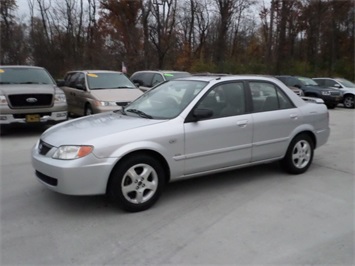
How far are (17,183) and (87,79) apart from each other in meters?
5.83

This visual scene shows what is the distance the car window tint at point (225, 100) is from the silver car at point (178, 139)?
0.01 m

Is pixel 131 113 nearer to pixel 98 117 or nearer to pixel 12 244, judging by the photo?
pixel 98 117

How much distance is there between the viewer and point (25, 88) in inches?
333

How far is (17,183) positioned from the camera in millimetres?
5055

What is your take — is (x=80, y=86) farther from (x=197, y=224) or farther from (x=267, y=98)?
(x=197, y=224)

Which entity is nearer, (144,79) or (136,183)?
(136,183)

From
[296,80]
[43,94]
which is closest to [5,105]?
[43,94]

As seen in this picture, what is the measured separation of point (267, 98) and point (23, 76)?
6.78 metres

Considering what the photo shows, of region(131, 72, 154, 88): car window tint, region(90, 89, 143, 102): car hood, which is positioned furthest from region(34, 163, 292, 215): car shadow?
region(131, 72, 154, 88): car window tint

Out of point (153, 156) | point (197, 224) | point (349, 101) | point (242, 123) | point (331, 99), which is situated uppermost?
point (242, 123)

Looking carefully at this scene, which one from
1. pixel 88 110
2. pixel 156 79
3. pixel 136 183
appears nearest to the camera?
pixel 136 183

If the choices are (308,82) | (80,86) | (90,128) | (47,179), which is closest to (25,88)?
(80,86)

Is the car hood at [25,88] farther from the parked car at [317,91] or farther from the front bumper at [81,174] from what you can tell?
the parked car at [317,91]

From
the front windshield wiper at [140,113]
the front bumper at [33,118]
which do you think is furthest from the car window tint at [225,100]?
the front bumper at [33,118]
